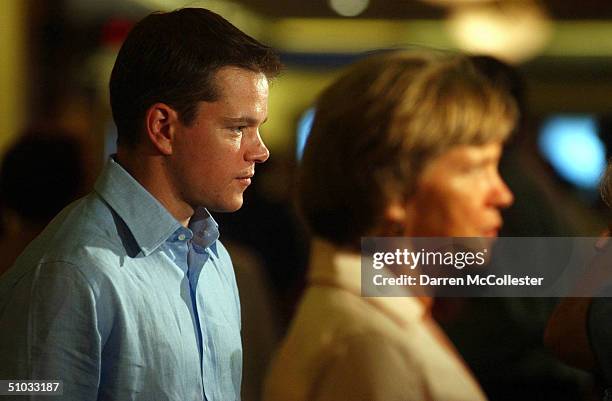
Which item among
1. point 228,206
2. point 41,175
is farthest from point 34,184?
Result: point 228,206

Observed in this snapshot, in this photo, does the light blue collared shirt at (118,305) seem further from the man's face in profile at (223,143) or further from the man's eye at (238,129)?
the man's eye at (238,129)

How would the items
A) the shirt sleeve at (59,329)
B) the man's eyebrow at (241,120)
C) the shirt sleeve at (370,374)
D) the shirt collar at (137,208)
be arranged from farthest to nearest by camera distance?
the shirt sleeve at (370,374), the man's eyebrow at (241,120), the shirt collar at (137,208), the shirt sleeve at (59,329)

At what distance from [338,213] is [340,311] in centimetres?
23

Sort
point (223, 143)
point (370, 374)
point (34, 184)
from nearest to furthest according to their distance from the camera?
point (223, 143)
point (370, 374)
point (34, 184)

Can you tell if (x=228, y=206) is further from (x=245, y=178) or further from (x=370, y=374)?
(x=370, y=374)

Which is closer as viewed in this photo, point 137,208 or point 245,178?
point 137,208

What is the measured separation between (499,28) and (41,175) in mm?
1132

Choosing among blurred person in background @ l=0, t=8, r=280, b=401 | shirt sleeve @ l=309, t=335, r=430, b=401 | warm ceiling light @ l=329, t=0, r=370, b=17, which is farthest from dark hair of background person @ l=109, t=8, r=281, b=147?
shirt sleeve @ l=309, t=335, r=430, b=401

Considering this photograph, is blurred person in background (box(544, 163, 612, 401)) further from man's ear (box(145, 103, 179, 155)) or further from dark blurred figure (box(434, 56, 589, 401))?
man's ear (box(145, 103, 179, 155))

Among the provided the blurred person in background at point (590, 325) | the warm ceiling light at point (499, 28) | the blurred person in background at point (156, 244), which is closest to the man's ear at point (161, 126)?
the blurred person in background at point (156, 244)

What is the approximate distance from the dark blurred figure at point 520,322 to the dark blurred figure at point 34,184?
36.4 inches

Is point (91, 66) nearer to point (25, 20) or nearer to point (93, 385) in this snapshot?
point (25, 20)

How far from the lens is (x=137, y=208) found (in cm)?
172

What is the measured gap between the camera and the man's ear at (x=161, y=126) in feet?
5.86
